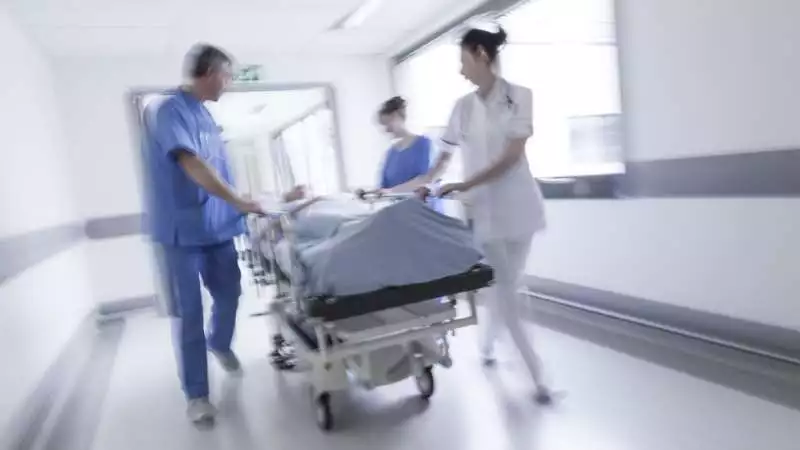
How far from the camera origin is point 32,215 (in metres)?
3.06

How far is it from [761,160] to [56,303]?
3.74 meters

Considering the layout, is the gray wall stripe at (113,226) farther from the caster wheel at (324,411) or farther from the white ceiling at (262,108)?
the caster wheel at (324,411)

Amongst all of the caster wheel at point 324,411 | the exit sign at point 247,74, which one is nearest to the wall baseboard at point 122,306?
the exit sign at point 247,74

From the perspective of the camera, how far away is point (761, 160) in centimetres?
224

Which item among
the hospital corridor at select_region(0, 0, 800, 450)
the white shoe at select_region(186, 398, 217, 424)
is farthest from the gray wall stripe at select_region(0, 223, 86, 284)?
the white shoe at select_region(186, 398, 217, 424)

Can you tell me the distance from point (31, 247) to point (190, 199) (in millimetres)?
1143

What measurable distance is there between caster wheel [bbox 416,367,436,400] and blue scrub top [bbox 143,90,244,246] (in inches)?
43.0

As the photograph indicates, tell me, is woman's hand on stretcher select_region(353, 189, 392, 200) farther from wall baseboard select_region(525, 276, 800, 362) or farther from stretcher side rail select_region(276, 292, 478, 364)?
wall baseboard select_region(525, 276, 800, 362)

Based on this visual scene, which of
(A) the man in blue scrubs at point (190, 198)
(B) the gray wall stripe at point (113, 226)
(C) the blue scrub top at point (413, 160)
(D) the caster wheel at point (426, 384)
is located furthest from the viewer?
(B) the gray wall stripe at point (113, 226)

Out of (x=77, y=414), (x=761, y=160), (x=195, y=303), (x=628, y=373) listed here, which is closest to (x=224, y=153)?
(x=195, y=303)

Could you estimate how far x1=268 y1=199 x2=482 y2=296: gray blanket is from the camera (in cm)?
181

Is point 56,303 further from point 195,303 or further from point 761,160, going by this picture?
point 761,160

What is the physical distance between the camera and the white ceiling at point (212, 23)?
11.6 ft

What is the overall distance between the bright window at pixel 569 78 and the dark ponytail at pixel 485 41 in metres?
1.06
